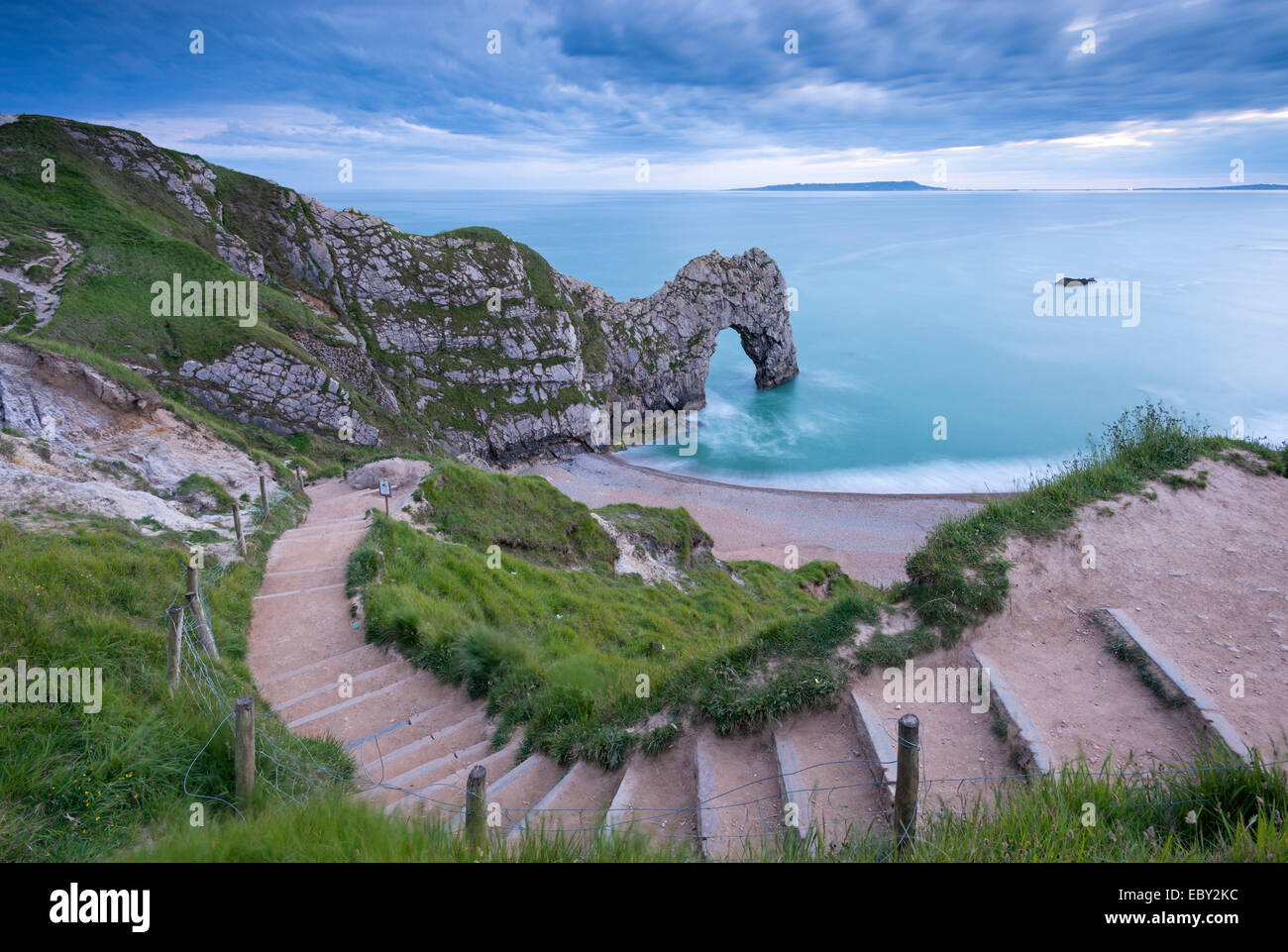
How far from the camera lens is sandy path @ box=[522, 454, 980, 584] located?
3444 cm

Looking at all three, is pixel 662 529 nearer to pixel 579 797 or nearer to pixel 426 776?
pixel 426 776

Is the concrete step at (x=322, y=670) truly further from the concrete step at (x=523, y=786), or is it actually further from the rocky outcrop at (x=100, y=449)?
the rocky outcrop at (x=100, y=449)

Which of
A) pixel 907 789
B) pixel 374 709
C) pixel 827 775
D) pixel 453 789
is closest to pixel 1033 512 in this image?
pixel 827 775

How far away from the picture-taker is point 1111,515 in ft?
35.7

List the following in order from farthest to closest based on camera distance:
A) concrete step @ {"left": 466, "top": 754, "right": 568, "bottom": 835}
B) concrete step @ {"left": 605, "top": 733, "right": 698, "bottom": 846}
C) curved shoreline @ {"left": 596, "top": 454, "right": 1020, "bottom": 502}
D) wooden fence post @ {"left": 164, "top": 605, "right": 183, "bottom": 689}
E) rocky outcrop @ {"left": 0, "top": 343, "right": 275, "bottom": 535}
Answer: curved shoreline @ {"left": 596, "top": 454, "right": 1020, "bottom": 502} → rocky outcrop @ {"left": 0, "top": 343, "right": 275, "bottom": 535} → wooden fence post @ {"left": 164, "top": 605, "right": 183, "bottom": 689} → concrete step @ {"left": 466, "top": 754, "right": 568, "bottom": 835} → concrete step @ {"left": 605, "top": 733, "right": 698, "bottom": 846}

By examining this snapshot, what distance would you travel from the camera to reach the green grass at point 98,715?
4.95 meters


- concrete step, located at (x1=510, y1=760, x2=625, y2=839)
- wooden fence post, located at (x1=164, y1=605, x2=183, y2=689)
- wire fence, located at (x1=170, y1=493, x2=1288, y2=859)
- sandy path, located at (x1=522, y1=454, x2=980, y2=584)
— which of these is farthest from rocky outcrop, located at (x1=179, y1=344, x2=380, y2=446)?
concrete step, located at (x1=510, y1=760, x2=625, y2=839)

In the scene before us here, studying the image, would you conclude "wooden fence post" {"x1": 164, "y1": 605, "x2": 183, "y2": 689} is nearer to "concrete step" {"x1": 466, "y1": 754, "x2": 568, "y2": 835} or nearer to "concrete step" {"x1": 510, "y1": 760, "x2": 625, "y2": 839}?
"concrete step" {"x1": 466, "y1": 754, "x2": 568, "y2": 835}

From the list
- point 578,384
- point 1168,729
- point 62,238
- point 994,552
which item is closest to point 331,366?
point 62,238

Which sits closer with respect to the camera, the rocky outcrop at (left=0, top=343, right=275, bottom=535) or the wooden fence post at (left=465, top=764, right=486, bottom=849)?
the wooden fence post at (left=465, top=764, right=486, bottom=849)

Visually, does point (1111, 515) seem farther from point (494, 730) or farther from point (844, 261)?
point (844, 261)

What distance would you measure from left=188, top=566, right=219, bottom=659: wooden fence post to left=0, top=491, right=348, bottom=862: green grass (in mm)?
401

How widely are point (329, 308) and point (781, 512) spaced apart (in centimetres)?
3428

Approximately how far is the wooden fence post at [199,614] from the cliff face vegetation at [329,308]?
2567 cm
